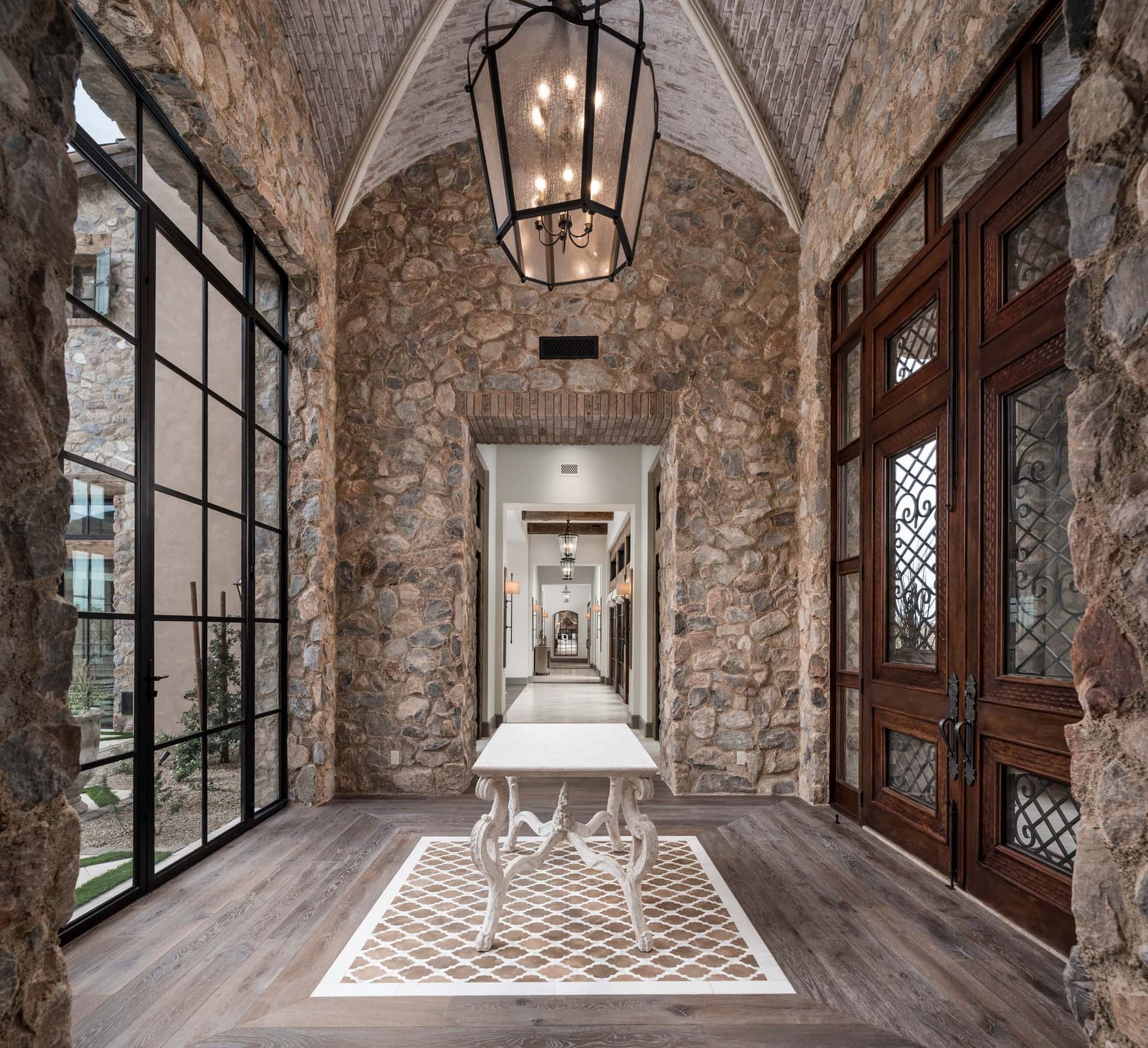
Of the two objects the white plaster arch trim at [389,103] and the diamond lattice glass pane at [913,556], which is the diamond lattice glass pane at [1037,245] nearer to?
the diamond lattice glass pane at [913,556]

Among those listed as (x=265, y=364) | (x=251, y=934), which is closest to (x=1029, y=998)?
(x=251, y=934)

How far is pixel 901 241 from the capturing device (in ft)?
12.8

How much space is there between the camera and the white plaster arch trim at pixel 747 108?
13.8 feet

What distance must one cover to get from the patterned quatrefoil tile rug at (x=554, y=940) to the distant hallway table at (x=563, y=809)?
105 millimetres

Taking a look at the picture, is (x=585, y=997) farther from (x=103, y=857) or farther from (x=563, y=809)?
(x=103, y=857)

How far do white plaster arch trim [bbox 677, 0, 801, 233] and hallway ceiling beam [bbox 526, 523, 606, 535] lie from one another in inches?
434

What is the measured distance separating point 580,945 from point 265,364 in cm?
352

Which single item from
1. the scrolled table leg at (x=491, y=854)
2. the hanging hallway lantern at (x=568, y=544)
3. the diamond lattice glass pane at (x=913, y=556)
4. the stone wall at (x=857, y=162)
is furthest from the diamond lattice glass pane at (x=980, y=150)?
the hanging hallway lantern at (x=568, y=544)

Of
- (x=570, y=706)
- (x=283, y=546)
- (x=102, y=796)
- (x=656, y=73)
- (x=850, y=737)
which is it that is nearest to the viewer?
(x=102, y=796)

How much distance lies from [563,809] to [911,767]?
1.76 meters

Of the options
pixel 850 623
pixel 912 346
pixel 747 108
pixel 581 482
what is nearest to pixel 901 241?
pixel 912 346

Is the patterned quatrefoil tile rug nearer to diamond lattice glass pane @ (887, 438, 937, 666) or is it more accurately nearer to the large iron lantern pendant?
diamond lattice glass pane @ (887, 438, 937, 666)

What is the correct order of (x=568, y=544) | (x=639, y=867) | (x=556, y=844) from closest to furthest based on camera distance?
(x=639, y=867)
(x=556, y=844)
(x=568, y=544)

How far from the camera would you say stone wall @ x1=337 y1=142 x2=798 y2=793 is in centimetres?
503
